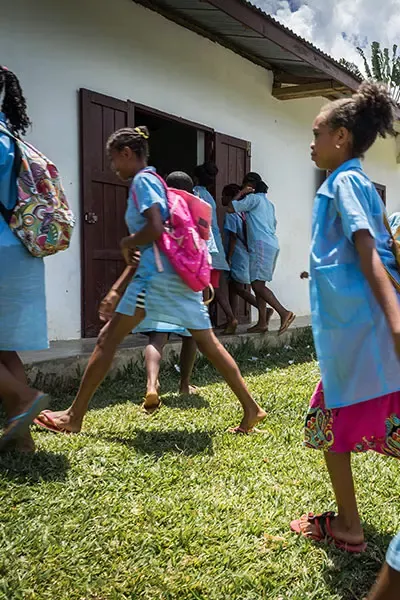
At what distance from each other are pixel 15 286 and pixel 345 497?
162 centimetres

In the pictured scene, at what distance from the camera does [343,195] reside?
6.73 ft

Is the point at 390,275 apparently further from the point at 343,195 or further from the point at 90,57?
the point at 90,57

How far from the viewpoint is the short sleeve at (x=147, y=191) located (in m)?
3.25

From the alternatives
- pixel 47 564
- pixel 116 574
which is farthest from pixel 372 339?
pixel 47 564

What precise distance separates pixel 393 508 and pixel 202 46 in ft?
19.5

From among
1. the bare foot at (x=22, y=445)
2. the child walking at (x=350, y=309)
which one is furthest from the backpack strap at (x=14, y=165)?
the child walking at (x=350, y=309)

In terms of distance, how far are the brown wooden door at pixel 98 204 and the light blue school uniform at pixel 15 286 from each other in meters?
2.89

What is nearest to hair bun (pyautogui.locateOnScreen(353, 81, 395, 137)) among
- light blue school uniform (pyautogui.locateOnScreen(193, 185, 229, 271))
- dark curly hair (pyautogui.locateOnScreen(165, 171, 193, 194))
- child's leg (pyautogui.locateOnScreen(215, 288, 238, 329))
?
dark curly hair (pyautogui.locateOnScreen(165, 171, 193, 194))

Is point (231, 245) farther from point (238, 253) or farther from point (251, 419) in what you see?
point (251, 419)

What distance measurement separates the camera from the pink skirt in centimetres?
211

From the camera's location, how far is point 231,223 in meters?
7.24

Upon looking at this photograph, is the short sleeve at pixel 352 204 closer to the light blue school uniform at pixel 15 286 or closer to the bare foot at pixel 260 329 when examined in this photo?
the light blue school uniform at pixel 15 286

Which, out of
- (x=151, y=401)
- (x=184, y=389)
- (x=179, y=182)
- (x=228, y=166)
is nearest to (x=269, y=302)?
(x=228, y=166)

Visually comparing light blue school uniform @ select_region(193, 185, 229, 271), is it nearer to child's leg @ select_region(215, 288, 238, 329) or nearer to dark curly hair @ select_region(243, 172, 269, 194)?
child's leg @ select_region(215, 288, 238, 329)
